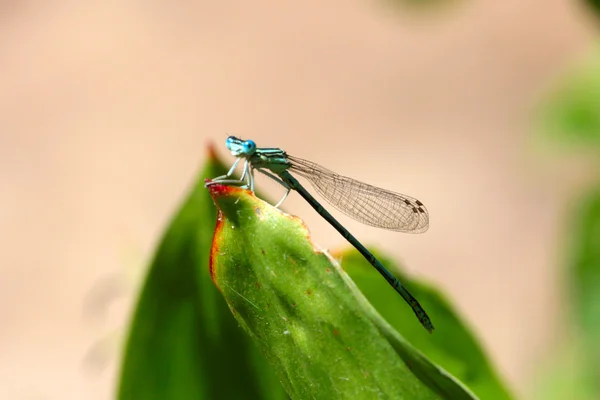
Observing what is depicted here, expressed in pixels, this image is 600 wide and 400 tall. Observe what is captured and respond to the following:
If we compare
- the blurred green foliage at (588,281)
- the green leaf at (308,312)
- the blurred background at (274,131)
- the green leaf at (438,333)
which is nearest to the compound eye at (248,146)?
the green leaf at (438,333)

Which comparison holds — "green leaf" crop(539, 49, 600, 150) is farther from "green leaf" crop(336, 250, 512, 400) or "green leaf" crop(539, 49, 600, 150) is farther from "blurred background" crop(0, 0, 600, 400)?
"green leaf" crop(336, 250, 512, 400)

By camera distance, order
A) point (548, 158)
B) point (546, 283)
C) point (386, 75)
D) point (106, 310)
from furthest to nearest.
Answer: point (386, 75) → point (546, 283) → point (548, 158) → point (106, 310)

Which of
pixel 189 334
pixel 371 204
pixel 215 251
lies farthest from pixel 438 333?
pixel 371 204

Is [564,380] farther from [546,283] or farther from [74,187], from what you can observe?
[74,187]

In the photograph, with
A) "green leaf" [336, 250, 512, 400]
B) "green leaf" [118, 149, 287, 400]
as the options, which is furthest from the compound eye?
"green leaf" [118, 149, 287, 400]

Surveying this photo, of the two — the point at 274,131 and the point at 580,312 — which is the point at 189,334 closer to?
the point at 580,312

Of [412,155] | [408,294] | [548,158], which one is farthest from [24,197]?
[408,294]
